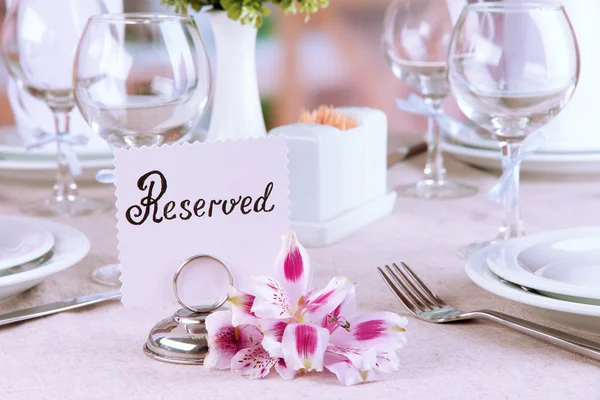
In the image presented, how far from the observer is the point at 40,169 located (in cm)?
127

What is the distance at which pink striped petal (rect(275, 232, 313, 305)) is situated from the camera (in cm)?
59

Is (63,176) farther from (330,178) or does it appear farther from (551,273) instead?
(551,273)

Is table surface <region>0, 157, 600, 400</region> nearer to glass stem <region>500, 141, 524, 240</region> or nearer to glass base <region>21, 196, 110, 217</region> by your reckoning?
glass stem <region>500, 141, 524, 240</region>

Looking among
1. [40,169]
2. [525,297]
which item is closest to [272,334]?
[525,297]

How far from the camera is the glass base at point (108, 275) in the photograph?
2.70 ft

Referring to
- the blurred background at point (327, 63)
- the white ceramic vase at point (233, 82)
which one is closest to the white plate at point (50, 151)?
the white ceramic vase at point (233, 82)

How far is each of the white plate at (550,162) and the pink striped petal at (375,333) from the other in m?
0.66

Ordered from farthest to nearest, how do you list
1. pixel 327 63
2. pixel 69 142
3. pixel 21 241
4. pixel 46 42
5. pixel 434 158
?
1. pixel 327 63
2. pixel 434 158
3. pixel 69 142
4. pixel 46 42
5. pixel 21 241

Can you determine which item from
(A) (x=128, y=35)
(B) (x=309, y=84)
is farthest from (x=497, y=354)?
(B) (x=309, y=84)

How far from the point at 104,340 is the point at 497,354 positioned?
11.4 inches

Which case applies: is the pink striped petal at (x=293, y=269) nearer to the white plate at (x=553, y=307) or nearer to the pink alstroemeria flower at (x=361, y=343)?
the pink alstroemeria flower at (x=361, y=343)

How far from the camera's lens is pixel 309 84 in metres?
3.30

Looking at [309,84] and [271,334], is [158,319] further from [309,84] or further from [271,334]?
[309,84]

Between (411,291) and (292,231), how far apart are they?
0.60 feet
